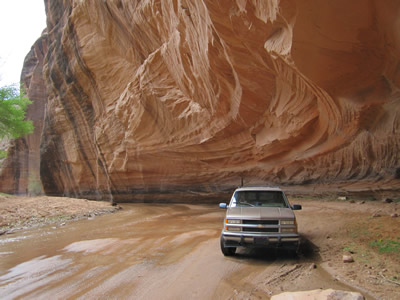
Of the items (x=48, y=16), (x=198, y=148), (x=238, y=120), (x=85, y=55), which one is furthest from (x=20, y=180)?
(x=238, y=120)

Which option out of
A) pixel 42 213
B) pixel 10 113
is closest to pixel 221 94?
pixel 42 213

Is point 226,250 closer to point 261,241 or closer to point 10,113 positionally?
point 261,241

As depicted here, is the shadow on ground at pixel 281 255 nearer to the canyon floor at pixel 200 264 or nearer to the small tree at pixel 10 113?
the canyon floor at pixel 200 264

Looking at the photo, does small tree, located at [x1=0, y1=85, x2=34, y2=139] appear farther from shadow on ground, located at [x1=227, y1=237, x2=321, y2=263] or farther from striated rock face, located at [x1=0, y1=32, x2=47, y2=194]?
shadow on ground, located at [x1=227, y1=237, x2=321, y2=263]

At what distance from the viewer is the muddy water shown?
3539mm

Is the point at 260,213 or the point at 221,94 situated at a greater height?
the point at 221,94

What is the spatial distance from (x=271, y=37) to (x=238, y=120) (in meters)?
6.37

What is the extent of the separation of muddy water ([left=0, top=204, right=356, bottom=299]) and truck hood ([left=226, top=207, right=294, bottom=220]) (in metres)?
0.75

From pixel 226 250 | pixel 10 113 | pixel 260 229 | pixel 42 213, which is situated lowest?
pixel 42 213

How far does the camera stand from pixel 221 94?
13.9 metres

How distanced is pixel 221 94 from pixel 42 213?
35.1 ft

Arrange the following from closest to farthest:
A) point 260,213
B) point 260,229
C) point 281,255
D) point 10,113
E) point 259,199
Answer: point 260,229 → point 260,213 → point 281,255 → point 259,199 → point 10,113

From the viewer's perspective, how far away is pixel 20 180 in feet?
133

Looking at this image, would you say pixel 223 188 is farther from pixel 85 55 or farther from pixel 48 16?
pixel 48 16
